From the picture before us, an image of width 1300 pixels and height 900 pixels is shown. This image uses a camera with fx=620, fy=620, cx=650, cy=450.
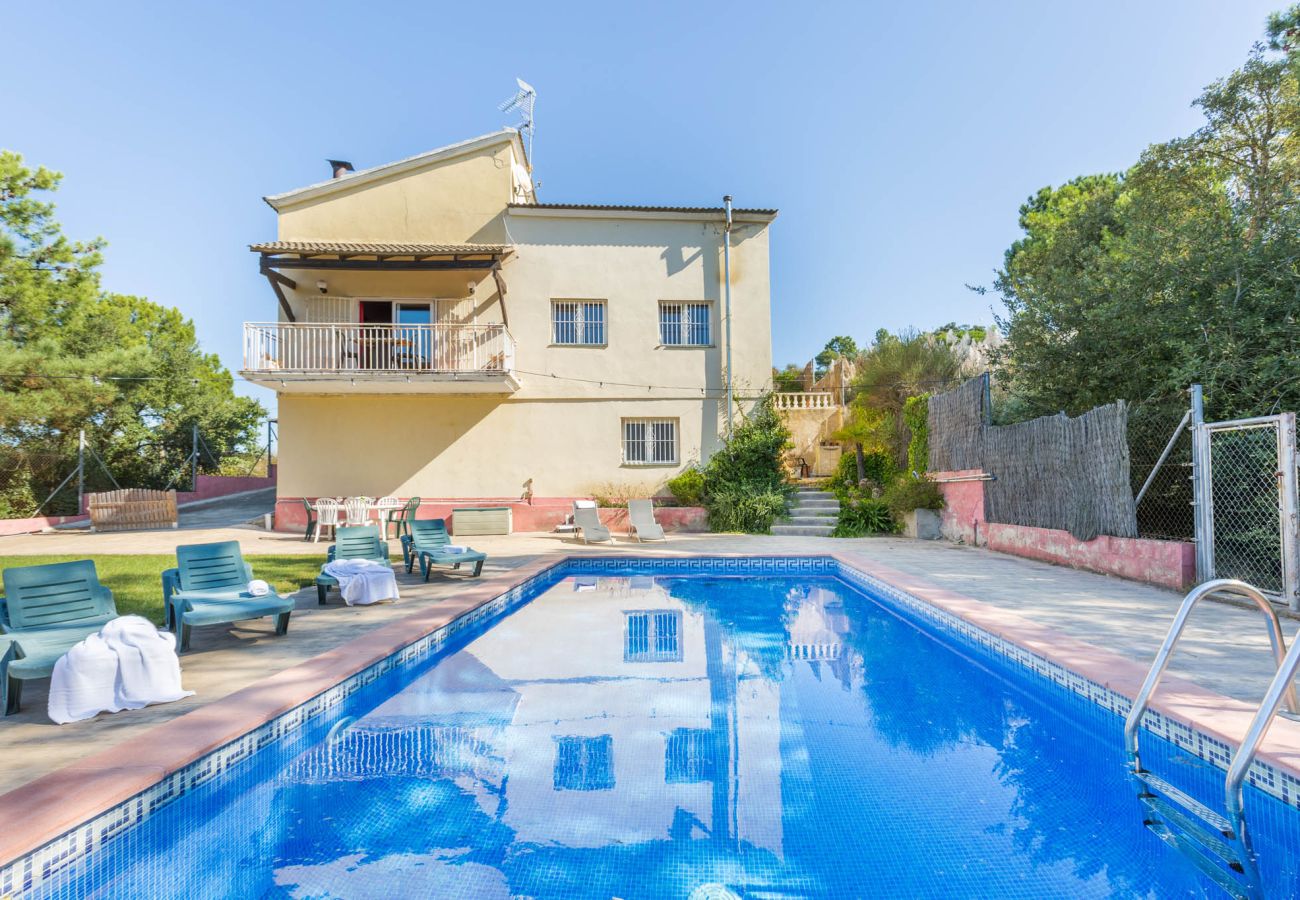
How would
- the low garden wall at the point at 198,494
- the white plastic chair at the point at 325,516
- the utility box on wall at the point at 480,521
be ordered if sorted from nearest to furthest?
the white plastic chair at the point at 325,516 → the utility box on wall at the point at 480,521 → the low garden wall at the point at 198,494

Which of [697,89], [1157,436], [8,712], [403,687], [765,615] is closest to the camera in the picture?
[8,712]

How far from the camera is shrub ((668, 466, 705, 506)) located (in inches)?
595

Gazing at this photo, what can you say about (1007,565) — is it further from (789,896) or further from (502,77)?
(502,77)

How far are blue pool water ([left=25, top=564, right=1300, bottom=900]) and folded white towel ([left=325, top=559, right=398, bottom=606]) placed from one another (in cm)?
171

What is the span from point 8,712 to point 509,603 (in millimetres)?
4614

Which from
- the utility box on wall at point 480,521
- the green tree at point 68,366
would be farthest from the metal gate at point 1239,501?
the green tree at point 68,366

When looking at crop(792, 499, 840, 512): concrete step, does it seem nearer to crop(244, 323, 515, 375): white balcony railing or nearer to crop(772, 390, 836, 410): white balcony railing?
crop(772, 390, 836, 410): white balcony railing

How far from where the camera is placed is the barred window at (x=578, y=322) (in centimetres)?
1581

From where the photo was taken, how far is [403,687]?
15.8 feet

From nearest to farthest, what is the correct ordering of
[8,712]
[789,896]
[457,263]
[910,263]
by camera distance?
[789,896]
[8,712]
[457,263]
[910,263]

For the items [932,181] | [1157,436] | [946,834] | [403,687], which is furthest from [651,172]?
[946,834]

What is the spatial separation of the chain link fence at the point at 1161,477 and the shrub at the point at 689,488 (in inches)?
335

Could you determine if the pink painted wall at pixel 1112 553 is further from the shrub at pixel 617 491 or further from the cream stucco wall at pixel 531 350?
the shrub at pixel 617 491

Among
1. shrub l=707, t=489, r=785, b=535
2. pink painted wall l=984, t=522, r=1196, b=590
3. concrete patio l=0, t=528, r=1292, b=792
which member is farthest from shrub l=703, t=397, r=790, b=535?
pink painted wall l=984, t=522, r=1196, b=590
